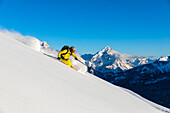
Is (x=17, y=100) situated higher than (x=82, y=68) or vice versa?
(x=82, y=68)

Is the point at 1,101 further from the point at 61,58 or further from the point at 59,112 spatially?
the point at 61,58

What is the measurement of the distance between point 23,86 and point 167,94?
228 meters

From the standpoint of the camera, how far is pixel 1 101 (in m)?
2.31

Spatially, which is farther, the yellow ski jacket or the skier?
the yellow ski jacket

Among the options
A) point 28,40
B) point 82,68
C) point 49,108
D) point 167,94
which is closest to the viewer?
point 49,108

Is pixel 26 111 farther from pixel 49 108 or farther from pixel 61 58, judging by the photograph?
pixel 61 58

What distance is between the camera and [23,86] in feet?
10.3

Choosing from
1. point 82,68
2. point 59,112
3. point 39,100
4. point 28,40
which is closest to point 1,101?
point 39,100

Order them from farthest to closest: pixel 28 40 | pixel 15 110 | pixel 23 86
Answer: pixel 28 40
pixel 23 86
pixel 15 110

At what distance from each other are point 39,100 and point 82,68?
27.2 feet

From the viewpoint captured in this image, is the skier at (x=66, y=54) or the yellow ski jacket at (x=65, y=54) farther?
the yellow ski jacket at (x=65, y=54)

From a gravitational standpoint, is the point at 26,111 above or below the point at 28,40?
below

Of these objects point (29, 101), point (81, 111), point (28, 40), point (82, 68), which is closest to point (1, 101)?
point (29, 101)

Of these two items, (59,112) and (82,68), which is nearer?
(59,112)
